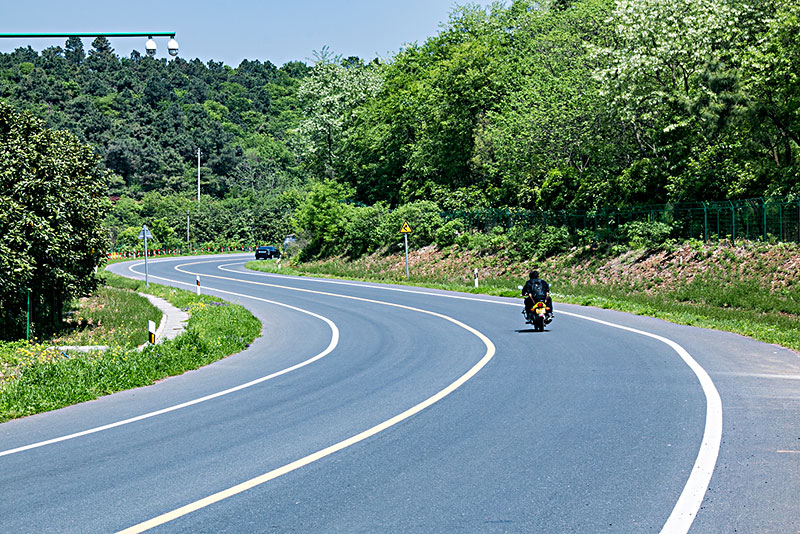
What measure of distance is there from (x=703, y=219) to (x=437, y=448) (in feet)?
87.4

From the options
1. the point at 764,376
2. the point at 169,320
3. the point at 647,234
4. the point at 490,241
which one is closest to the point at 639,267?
the point at 647,234

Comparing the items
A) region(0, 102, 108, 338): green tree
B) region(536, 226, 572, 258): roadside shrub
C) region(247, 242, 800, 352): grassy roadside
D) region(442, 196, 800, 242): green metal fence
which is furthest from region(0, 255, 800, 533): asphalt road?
region(536, 226, 572, 258): roadside shrub

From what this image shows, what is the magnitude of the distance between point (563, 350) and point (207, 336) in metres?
8.66

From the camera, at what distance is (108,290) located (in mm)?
38469

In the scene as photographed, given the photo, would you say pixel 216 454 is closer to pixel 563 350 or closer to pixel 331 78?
pixel 563 350

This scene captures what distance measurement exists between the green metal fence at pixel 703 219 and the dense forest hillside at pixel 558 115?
2.05 feet

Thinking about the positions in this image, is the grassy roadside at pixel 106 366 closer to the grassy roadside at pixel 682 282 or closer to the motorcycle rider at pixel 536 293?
the motorcycle rider at pixel 536 293

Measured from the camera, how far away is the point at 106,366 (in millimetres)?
12281

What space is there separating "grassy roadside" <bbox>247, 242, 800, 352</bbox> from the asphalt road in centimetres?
626

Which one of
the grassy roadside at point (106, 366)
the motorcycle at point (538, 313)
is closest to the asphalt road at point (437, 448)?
the grassy roadside at point (106, 366)

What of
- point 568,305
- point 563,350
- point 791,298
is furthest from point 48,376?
point 791,298

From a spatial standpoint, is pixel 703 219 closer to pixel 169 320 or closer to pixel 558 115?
pixel 558 115

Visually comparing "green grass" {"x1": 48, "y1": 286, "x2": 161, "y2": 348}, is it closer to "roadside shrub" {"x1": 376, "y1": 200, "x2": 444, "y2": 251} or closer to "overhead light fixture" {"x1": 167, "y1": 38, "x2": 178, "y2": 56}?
"overhead light fixture" {"x1": 167, "y1": 38, "x2": 178, "y2": 56}

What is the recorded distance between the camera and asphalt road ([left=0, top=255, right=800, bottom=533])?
5.32 m
